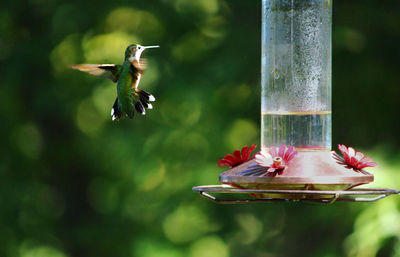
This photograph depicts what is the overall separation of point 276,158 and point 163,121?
417cm

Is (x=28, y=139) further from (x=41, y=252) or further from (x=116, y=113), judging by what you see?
(x=116, y=113)

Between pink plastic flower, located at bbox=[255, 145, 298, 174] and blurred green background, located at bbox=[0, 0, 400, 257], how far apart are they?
325cm

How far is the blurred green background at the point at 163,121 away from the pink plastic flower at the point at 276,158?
3253 millimetres

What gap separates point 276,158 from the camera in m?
2.73

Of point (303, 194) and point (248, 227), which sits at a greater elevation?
point (303, 194)

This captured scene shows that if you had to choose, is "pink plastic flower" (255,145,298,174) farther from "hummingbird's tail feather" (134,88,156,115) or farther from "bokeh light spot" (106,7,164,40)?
"bokeh light spot" (106,7,164,40)

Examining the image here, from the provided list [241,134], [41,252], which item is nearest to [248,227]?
[241,134]

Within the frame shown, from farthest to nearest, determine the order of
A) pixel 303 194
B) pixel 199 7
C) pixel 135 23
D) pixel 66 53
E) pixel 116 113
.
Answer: pixel 66 53
pixel 135 23
pixel 199 7
pixel 116 113
pixel 303 194

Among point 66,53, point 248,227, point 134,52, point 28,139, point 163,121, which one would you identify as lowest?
point 248,227

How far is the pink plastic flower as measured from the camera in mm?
2703

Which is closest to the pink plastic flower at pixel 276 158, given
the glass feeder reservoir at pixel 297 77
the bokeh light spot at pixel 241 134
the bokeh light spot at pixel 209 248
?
the glass feeder reservoir at pixel 297 77

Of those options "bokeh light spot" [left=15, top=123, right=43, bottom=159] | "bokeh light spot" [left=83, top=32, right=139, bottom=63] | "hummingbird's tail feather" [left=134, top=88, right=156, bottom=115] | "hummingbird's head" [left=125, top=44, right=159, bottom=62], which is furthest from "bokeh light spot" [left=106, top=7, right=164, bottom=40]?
"hummingbird's tail feather" [left=134, top=88, right=156, bottom=115]

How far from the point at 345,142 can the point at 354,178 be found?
390 cm

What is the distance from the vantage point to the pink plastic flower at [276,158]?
270 cm
